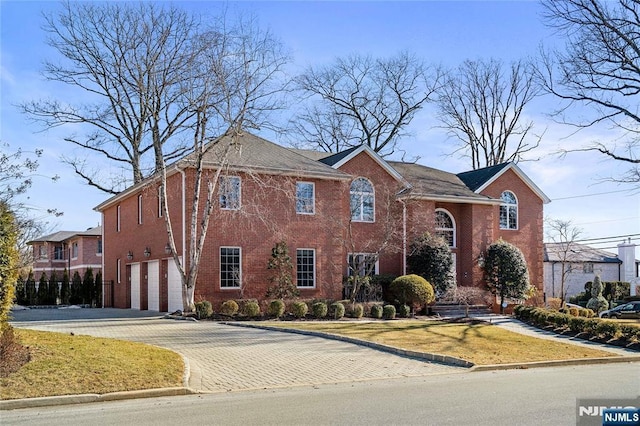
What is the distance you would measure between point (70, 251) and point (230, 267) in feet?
A: 108

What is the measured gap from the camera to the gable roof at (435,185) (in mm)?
30150

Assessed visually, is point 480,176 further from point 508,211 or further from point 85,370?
point 85,370

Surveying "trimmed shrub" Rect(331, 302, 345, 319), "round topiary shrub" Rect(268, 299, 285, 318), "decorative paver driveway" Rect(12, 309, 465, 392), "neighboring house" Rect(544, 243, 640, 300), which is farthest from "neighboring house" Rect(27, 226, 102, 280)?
"neighboring house" Rect(544, 243, 640, 300)

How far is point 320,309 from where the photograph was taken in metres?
23.4

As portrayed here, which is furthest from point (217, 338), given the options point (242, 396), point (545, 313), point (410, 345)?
point (545, 313)

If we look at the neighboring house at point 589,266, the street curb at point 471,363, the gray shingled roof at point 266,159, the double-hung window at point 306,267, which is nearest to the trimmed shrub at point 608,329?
the street curb at point 471,363

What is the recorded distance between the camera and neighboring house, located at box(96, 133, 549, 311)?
2500 cm

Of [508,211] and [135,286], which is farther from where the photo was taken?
[508,211]

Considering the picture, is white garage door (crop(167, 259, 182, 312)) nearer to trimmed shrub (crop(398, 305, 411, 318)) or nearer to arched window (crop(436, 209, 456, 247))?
trimmed shrub (crop(398, 305, 411, 318))

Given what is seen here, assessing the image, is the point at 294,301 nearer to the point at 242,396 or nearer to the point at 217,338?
the point at 217,338

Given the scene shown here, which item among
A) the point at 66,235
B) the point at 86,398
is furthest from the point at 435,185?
the point at 66,235

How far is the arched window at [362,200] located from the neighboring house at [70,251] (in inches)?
977

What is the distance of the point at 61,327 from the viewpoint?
1925cm

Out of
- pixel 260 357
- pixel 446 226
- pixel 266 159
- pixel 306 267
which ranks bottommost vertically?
pixel 260 357
